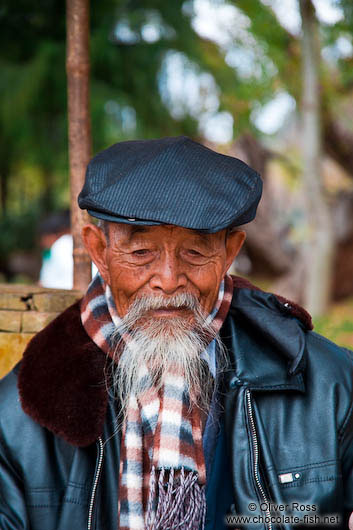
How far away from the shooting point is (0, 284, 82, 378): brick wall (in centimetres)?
280

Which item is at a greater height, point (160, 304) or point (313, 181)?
point (313, 181)

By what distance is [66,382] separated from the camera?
2113 mm

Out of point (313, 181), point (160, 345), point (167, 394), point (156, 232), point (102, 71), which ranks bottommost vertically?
point (167, 394)

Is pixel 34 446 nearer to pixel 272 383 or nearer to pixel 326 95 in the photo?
pixel 272 383

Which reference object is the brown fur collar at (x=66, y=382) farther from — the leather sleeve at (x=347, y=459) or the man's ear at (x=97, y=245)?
the leather sleeve at (x=347, y=459)

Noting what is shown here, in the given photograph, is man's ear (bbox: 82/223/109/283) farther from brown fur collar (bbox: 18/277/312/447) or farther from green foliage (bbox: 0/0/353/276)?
green foliage (bbox: 0/0/353/276)

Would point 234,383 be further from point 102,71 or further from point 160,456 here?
point 102,71

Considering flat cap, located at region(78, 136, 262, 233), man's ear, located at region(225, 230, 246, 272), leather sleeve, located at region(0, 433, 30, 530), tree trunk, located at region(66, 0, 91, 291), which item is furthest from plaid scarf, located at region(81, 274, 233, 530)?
tree trunk, located at region(66, 0, 91, 291)

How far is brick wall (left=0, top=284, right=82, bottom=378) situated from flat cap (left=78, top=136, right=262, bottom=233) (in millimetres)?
933

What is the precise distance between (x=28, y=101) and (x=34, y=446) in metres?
4.92

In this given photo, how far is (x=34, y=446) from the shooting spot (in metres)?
2.07

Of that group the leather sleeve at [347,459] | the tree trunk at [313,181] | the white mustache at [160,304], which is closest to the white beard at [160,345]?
the white mustache at [160,304]

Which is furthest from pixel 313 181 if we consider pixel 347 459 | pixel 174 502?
pixel 174 502

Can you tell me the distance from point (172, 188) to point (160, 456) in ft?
2.89
